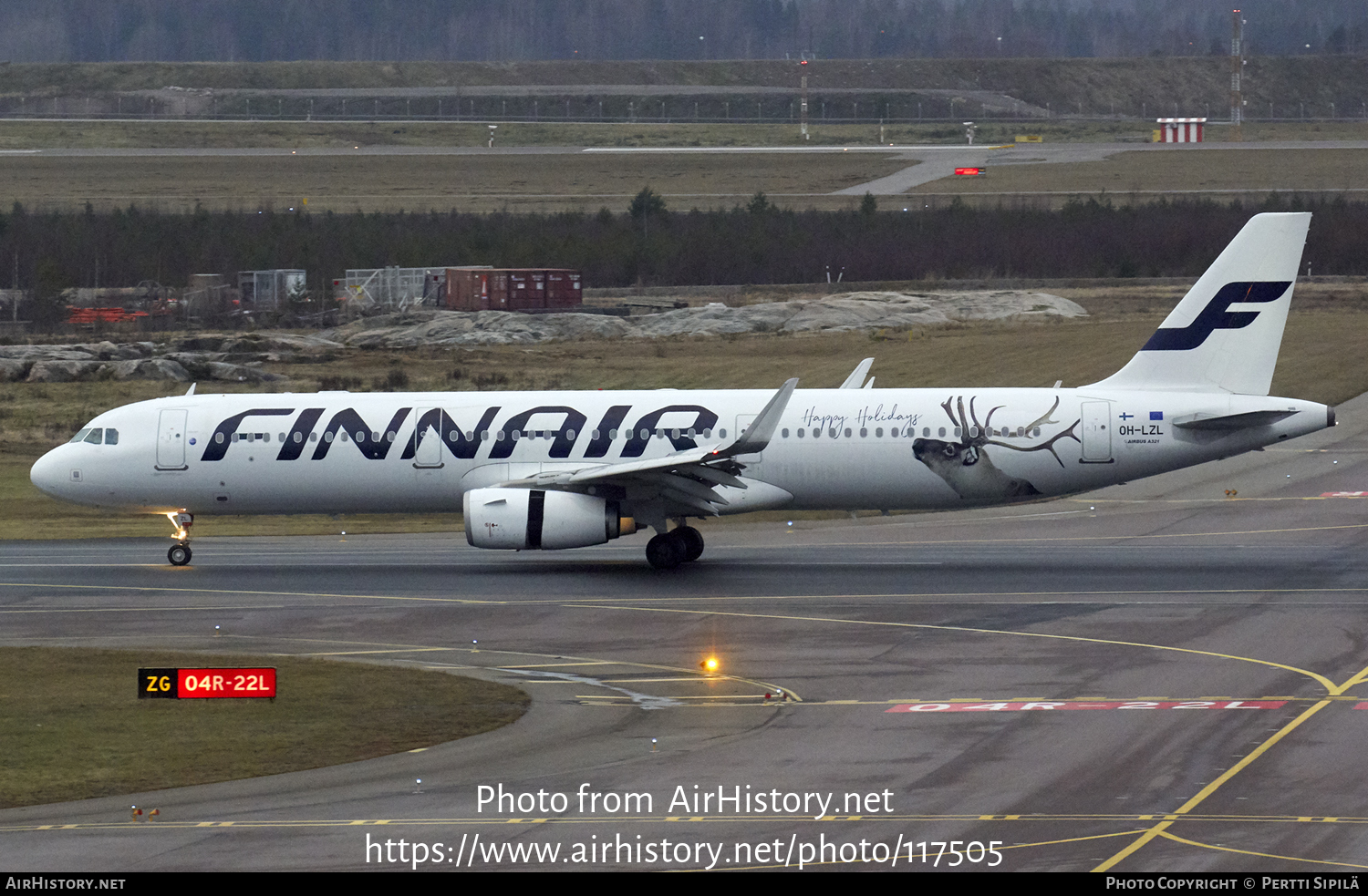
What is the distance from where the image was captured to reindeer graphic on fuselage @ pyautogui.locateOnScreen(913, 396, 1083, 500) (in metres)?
37.3

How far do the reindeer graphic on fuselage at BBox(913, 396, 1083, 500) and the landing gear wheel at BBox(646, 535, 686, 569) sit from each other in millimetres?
5603

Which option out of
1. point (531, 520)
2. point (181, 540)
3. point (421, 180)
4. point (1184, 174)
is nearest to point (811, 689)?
point (531, 520)

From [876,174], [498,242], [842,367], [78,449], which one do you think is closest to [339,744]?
[78,449]

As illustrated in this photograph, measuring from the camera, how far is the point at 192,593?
35719 millimetres

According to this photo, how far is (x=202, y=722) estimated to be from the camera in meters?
23.2

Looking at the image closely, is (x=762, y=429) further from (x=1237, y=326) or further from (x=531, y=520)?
(x=1237, y=326)

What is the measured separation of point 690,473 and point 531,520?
11.5 ft

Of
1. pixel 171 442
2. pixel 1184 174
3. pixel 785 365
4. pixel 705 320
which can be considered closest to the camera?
pixel 171 442

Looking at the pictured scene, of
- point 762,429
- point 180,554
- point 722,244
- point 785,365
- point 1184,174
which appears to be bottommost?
point 180,554

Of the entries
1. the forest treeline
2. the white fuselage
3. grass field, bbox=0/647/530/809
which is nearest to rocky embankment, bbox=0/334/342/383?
the forest treeline

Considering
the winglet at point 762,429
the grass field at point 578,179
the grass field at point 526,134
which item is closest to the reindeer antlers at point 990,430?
the winglet at point 762,429

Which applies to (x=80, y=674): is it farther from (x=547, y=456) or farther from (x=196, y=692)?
(x=547, y=456)

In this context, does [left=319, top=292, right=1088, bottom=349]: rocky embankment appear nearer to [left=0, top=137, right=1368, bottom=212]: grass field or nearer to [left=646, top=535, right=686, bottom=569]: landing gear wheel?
[left=0, top=137, right=1368, bottom=212]: grass field
